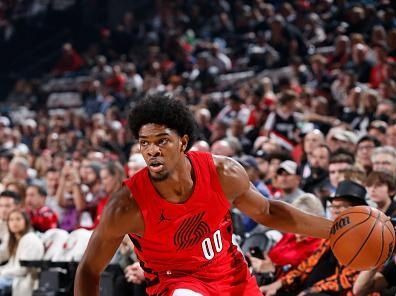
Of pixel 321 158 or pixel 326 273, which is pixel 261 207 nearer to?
pixel 326 273

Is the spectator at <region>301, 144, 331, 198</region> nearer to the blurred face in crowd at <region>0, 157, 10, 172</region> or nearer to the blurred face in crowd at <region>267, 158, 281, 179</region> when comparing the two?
the blurred face in crowd at <region>267, 158, 281, 179</region>

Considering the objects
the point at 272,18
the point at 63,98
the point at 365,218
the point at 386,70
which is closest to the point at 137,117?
the point at 365,218

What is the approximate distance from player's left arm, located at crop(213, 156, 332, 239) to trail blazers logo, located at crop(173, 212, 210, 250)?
213mm

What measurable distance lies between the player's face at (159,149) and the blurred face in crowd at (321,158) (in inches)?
161

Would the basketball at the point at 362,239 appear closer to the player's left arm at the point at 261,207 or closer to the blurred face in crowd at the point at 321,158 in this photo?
the player's left arm at the point at 261,207

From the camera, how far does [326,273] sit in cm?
577

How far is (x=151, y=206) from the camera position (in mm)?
3840

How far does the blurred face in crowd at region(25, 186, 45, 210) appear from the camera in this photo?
333 inches

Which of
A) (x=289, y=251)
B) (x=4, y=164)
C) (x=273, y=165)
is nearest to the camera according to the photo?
(x=289, y=251)

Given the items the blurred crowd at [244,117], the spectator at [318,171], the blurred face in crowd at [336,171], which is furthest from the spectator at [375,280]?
the spectator at [318,171]

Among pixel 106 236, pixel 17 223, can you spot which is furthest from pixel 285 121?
pixel 106 236

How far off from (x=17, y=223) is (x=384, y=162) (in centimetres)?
318

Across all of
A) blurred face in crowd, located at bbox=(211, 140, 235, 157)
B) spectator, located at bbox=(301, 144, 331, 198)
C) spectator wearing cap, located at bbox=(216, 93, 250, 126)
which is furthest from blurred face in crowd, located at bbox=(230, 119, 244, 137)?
spectator, located at bbox=(301, 144, 331, 198)

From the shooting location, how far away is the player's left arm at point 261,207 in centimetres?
402
